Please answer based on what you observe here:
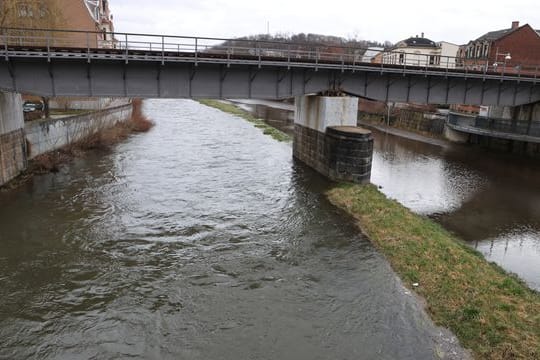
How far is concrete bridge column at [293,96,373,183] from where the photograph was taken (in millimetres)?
24875

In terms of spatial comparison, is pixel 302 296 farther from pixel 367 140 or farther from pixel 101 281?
pixel 367 140

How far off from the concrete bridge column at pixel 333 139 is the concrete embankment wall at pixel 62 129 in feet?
57.4

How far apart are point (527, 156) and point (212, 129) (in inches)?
1289

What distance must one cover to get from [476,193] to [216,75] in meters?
17.6

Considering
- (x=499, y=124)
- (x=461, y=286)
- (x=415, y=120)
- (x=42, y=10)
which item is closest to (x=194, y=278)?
(x=461, y=286)

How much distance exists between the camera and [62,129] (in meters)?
31.2

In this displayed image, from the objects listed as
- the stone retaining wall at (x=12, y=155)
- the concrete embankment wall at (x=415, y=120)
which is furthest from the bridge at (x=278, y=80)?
the concrete embankment wall at (x=415, y=120)

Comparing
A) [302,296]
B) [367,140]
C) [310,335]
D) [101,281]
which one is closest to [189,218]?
[101,281]

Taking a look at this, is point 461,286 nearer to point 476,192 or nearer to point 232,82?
point 476,192

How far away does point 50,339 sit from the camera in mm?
10617

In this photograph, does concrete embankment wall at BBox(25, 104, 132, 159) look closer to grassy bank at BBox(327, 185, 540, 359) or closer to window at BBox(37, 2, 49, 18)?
window at BBox(37, 2, 49, 18)

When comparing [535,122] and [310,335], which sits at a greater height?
[535,122]

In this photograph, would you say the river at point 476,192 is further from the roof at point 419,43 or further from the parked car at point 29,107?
the roof at point 419,43

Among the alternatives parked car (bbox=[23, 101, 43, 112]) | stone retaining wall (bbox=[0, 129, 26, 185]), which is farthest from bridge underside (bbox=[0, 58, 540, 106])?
parked car (bbox=[23, 101, 43, 112])
